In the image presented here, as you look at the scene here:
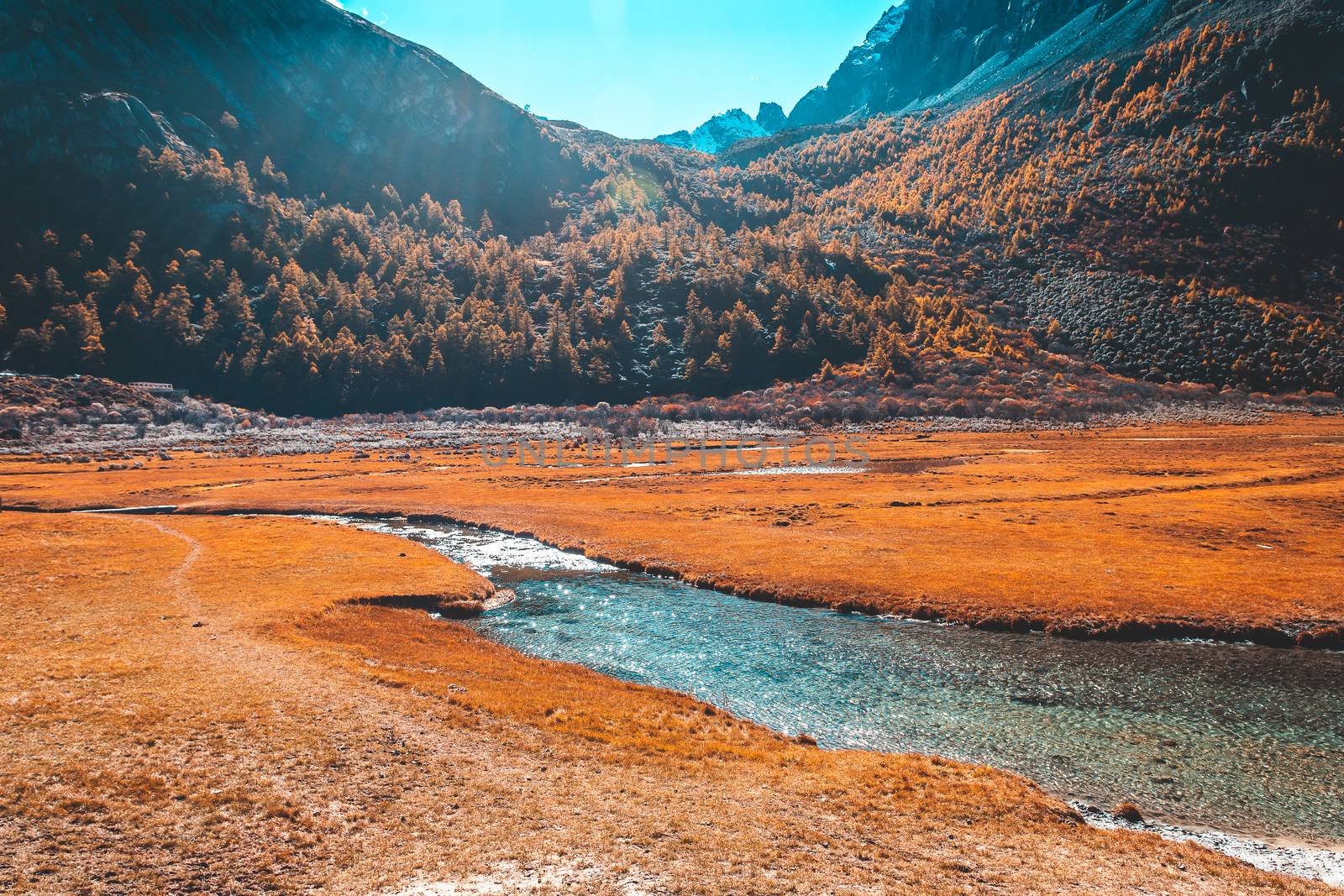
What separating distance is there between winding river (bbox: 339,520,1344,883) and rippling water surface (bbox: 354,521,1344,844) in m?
0.09

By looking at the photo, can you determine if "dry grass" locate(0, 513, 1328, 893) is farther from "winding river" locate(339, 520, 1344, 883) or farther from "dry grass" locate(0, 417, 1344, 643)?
"dry grass" locate(0, 417, 1344, 643)

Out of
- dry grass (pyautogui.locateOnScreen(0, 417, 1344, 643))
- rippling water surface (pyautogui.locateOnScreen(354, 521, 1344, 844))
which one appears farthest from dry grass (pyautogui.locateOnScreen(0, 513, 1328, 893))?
dry grass (pyautogui.locateOnScreen(0, 417, 1344, 643))

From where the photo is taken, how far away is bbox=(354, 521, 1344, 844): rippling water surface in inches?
904

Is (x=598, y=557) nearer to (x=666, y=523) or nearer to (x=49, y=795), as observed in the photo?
(x=666, y=523)

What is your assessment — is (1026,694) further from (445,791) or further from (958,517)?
(958,517)

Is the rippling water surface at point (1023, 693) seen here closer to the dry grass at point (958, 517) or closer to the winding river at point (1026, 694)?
the winding river at point (1026, 694)

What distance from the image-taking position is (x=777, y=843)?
650 inches

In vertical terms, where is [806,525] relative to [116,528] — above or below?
below

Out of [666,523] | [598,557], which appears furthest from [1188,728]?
[666,523]

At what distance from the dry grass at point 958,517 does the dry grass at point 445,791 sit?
77.1ft

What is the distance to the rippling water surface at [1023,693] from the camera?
75.4 ft

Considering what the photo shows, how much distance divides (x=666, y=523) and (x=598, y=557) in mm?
13319

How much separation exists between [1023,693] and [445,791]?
86.9 ft

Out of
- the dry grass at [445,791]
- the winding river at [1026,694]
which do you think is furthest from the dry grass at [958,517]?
the dry grass at [445,791]
